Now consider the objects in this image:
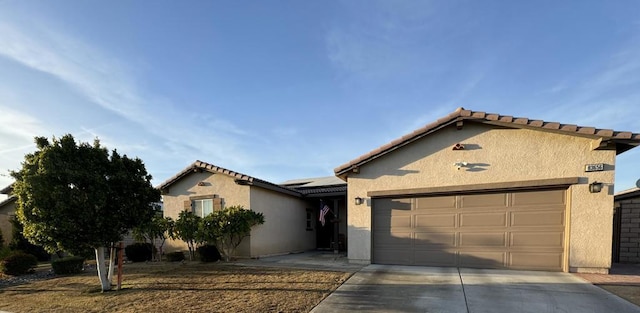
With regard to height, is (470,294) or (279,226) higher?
(279,226)

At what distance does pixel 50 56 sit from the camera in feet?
25.7

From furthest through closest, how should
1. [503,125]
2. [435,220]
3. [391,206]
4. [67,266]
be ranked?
[67,266] < [391,206] < [435,220] < [503,125]

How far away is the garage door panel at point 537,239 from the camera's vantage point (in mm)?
7576

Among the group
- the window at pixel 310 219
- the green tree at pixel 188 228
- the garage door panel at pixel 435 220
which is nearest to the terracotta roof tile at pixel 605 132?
the garage door panel at pixel 435 220

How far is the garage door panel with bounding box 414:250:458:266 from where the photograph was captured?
847 cm

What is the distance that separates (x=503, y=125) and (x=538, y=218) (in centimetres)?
268

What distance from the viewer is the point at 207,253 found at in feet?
35.8

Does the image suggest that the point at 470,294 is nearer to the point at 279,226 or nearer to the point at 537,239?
the point at 537,239

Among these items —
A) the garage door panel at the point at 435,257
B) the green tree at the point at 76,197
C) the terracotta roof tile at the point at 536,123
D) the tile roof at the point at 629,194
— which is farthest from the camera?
the tile roof at the point at 629,194

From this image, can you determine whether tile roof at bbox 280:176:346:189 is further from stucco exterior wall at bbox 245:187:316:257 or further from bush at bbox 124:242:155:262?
bush at bbox 124:242:155:262

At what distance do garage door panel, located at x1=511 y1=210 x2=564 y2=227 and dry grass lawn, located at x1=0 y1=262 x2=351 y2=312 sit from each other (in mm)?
4918

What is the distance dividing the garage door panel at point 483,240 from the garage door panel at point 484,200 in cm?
81

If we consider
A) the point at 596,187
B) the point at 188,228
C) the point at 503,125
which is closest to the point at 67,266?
the point at 188,228

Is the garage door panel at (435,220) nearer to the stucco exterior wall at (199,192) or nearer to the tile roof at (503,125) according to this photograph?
the tile roof at (503,125)
